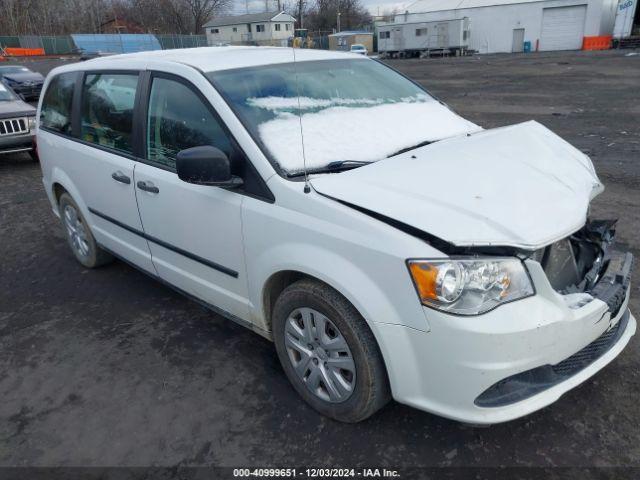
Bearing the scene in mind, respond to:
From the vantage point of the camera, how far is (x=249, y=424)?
8.65ft

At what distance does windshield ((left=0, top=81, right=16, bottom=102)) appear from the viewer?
9.37 metres

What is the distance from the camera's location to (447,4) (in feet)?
160

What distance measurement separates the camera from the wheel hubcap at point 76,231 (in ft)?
14.7

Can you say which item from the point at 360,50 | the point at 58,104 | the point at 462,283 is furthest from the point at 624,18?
the point at 462,283

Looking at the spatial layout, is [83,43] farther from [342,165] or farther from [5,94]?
[342,165]

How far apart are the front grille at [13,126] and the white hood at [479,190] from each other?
8051 millimetres

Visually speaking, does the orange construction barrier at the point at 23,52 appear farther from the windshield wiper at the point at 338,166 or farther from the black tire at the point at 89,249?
the windshield wiper at the point at 338,166

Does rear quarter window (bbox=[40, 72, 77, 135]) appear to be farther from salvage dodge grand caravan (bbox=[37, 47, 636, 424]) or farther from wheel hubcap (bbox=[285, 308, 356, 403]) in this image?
wheel hubcap (bbox=[285, 308, 356, 403])

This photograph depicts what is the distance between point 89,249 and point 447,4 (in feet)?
169

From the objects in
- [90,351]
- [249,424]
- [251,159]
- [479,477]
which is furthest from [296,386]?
[90,351]

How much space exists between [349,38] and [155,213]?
177 feet

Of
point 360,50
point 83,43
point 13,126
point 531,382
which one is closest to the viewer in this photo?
point 531,382

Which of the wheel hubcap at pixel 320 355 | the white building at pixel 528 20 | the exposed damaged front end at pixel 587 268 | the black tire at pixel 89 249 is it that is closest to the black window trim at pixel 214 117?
the wheel hubcap at pixel 320 355

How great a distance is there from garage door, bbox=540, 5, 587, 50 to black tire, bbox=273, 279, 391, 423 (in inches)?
1862
